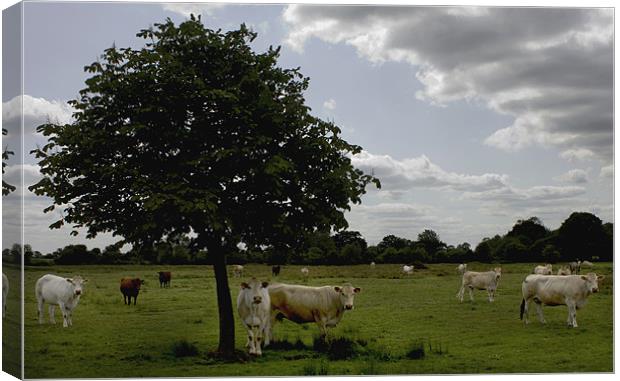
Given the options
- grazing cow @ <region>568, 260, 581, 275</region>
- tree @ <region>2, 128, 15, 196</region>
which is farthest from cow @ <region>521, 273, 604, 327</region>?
tree @ <region>2, 128, 15, 196</region>

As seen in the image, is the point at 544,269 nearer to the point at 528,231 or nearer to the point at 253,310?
the point at 528,231

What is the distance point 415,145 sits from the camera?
15.8 meters

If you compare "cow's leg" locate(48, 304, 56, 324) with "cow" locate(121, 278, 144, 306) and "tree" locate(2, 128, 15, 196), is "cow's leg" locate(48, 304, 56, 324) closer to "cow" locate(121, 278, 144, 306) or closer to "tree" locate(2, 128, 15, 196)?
"cow" locate(121, 278, 144, 306)

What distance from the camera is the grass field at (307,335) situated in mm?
14477

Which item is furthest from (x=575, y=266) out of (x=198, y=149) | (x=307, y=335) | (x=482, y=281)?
(x=198, y=149)

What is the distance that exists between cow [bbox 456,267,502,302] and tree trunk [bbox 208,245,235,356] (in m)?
5.47

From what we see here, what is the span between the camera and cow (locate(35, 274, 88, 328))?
1477cm

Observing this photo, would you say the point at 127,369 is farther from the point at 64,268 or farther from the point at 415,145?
the point at 415,145

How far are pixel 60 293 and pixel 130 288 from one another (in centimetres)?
146

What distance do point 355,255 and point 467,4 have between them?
5.59 meters

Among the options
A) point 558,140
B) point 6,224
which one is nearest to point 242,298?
point 6,224

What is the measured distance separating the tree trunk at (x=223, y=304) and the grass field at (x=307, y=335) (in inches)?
12.7

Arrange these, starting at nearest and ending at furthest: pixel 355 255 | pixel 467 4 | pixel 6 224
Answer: pixel 6 224
pixel 467 4
pixel 355 255

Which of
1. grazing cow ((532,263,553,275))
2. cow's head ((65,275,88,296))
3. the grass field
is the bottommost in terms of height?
the grass field
